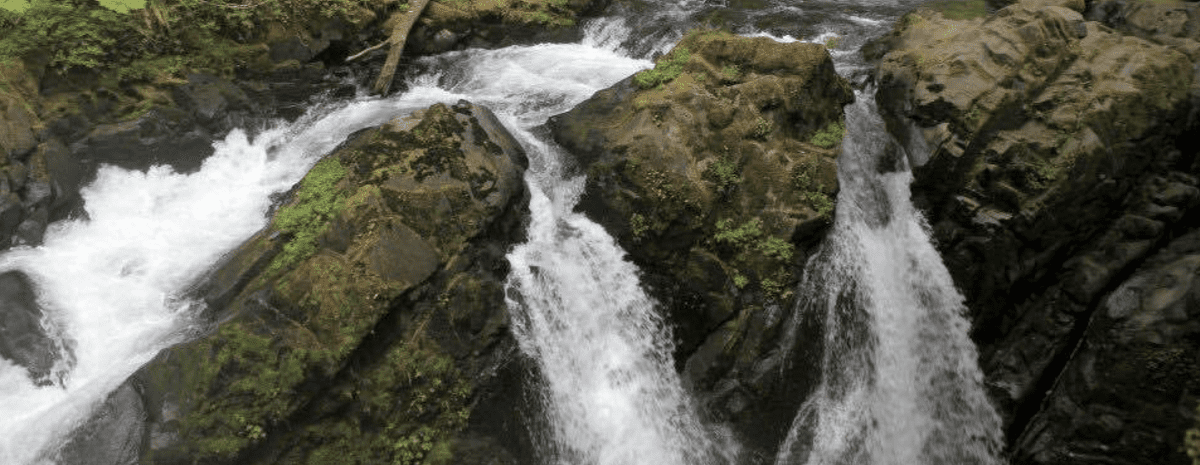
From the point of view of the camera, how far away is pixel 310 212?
25.7 ft

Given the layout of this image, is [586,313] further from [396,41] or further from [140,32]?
[140,32]

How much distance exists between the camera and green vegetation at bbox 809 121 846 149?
9352mm

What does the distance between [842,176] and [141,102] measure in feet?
37.8

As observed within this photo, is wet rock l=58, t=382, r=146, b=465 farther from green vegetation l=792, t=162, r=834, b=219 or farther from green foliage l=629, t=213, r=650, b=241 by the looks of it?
green vegetation l=792, t=162, r=834, b=219

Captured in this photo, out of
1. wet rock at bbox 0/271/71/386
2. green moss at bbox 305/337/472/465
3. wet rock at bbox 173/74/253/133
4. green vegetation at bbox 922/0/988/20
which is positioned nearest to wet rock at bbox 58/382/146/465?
wet rock at bbox 0/271/71/386

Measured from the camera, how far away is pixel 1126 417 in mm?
7527

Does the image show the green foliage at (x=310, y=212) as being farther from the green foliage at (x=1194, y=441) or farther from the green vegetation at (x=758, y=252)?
the green foliage at (x=1194, y=441)

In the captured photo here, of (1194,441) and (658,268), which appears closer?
(1194,441)

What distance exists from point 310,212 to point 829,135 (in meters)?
7.85

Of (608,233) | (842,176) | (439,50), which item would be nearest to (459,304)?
(608,233)

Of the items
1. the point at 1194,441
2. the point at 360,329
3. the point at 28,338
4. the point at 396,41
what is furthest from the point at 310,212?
the point at 1194,441

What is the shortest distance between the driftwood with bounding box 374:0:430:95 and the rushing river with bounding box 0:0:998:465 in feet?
6.49

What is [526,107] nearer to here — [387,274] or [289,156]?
[289,156]

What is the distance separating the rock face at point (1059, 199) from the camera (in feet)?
26.5
